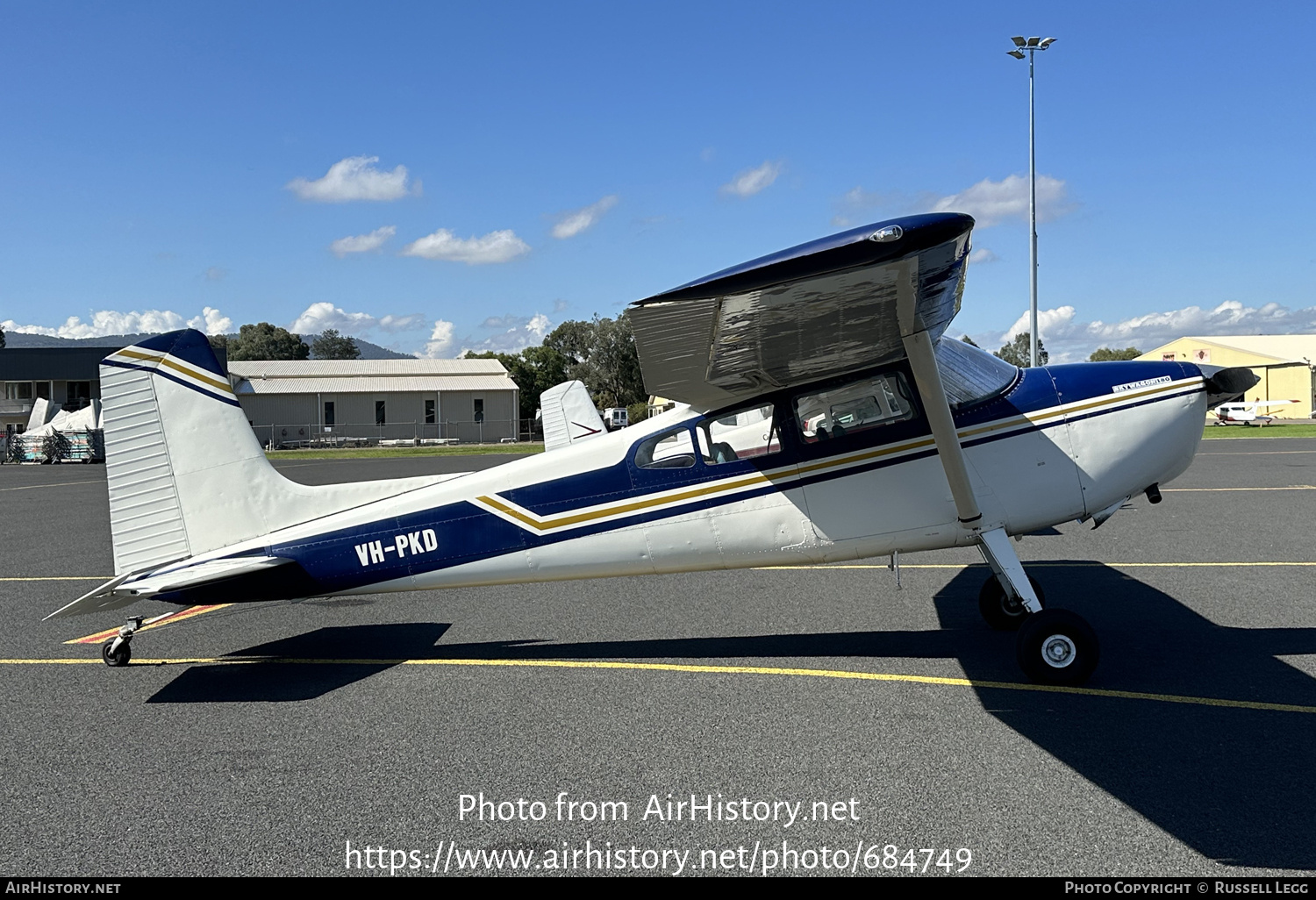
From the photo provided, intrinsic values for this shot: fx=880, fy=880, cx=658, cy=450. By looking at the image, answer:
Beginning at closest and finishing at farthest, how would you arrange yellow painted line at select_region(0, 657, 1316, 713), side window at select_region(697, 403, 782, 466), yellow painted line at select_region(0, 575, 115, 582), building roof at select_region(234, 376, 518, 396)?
yellow painted line at select_region(0, 657, 1316, 713), side window at select_region(697, 403, 782, 466), yellow painted line at select_region(0, 575, 115, 582), building roof at select_region(234, 376, 518, 396)

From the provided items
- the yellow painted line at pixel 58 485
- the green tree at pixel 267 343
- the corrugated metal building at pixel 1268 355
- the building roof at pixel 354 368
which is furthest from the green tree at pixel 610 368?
the green tree at pixel 267 343

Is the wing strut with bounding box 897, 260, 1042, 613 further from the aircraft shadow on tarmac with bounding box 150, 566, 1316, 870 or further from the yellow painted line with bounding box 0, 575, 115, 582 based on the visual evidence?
the yellow painted line with bounding box 0, 575, 115, 582

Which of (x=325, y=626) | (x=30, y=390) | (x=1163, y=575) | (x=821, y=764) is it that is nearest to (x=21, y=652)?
(x=325, y=626)

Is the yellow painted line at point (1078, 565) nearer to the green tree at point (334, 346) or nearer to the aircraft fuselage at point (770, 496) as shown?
the aircraft fuselage at point (770, 496)

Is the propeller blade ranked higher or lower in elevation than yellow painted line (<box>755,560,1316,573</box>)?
higher

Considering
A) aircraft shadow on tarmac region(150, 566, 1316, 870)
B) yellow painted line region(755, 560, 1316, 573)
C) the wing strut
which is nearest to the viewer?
aircraft shadow on tarmac region(150, 566, 1316, 870)

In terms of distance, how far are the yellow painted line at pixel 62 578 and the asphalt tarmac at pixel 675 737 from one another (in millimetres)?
1364

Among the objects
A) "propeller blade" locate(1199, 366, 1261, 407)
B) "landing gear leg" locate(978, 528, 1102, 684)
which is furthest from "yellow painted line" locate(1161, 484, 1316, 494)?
"landing gear leg" locate(978, 528, 1102, 684)

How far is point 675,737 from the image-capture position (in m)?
4.66

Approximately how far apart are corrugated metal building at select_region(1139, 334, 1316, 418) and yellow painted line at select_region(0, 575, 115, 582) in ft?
230

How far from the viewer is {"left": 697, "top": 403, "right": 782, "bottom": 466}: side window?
6.14 metres

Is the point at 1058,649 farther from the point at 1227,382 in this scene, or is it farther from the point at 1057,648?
the point at 1227,382

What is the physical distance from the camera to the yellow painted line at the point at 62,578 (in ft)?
32.6

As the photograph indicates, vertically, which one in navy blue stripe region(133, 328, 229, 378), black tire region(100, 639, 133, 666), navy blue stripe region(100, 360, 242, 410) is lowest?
black tire region(100, 639, 133, 666)
